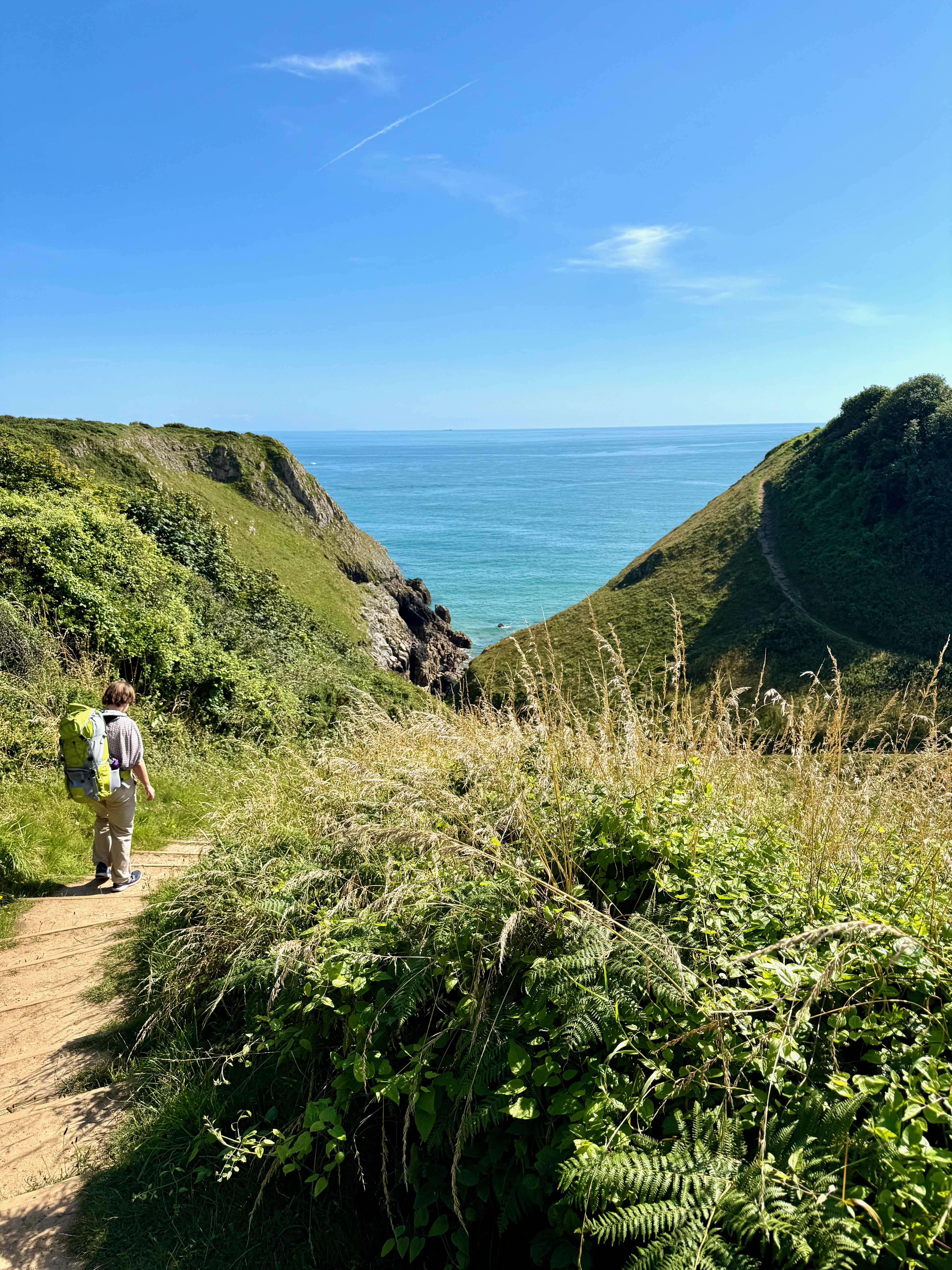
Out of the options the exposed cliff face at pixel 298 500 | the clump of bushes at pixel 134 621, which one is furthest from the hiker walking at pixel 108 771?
the exposed cliff face at pixel 298 500

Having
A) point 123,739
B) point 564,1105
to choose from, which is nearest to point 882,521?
point 123,739

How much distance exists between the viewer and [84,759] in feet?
20.4

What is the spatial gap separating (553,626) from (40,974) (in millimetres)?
45108

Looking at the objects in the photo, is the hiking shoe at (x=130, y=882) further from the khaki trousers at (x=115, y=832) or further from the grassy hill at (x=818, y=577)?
the grassy hill at (x=818, y=577)

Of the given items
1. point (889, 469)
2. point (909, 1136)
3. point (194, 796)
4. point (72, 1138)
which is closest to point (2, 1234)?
point (72, 1138)

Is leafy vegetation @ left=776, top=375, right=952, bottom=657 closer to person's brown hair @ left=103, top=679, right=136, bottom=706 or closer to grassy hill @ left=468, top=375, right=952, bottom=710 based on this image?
grassy hill @ left=468, top=375, right=952, bottom=710

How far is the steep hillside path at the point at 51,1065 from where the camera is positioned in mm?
3043

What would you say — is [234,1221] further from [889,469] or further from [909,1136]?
[889,469]

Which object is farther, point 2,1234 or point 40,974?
point 40,974

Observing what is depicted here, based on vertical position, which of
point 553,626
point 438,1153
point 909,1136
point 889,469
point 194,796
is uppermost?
point 889,469

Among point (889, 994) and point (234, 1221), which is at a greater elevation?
point (889, 994)

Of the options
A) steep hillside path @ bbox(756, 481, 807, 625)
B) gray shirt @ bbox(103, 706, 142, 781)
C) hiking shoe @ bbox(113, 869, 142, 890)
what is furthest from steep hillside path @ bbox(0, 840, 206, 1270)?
steep hillside path @ bbox(756, 481, 807, 625)

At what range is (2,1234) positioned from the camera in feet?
9.77

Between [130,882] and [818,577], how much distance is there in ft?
145
